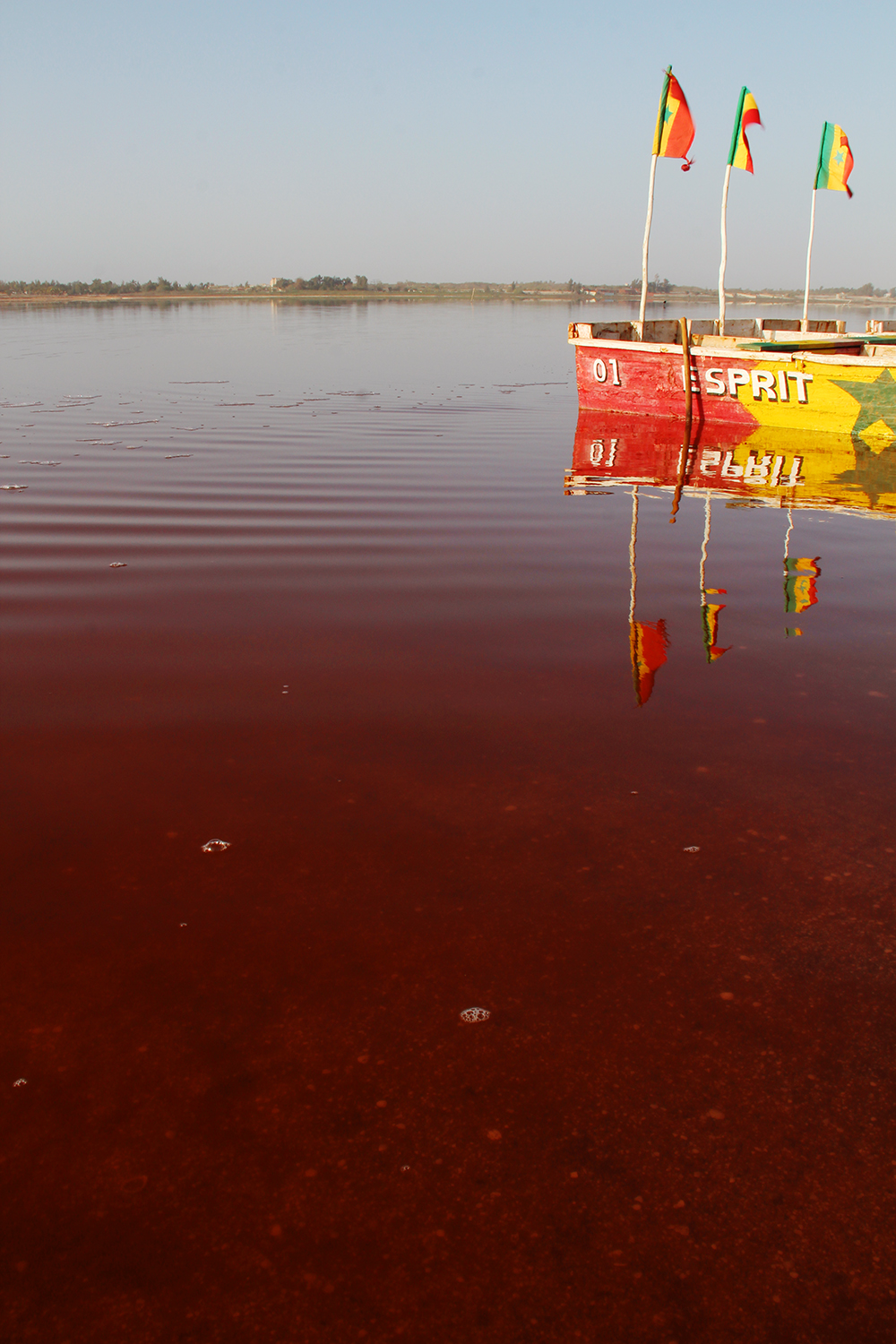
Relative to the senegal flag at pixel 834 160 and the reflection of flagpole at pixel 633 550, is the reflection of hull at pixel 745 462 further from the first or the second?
the senegal flag at pixel 834 160

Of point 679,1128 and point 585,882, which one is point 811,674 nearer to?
point 585,882

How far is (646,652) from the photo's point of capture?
4.84 metres

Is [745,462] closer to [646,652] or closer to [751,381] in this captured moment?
[751,381]

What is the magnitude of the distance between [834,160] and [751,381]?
7.29 metres

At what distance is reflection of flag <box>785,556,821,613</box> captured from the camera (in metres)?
5.79

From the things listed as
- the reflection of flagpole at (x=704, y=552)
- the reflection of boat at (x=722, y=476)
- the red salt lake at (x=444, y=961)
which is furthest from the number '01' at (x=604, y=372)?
the red salt lake at (x=444, y=961)

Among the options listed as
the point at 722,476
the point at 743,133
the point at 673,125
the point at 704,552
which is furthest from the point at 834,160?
the point at 704,552

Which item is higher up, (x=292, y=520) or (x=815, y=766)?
(x=292, y=520)

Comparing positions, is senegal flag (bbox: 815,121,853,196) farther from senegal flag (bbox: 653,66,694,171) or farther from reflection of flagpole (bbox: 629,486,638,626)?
reflection of flagpole (bbox: 629,486,638,626)

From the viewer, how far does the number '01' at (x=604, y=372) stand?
596 inches

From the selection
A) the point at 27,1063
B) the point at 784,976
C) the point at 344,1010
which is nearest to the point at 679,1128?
the point at 784,976

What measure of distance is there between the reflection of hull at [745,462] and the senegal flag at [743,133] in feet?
17.0

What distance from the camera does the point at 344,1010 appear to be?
2312 mm

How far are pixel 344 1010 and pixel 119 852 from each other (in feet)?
3.54
